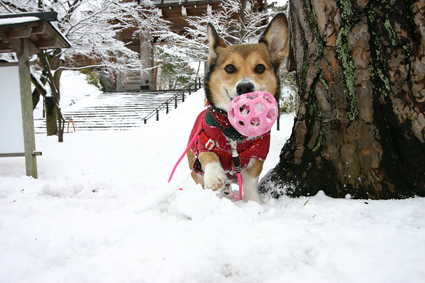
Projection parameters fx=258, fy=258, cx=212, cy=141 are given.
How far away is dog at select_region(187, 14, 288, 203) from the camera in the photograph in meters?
2.11

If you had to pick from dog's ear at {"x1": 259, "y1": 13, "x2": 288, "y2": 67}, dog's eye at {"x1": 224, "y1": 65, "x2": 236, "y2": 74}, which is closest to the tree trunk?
dog's ear at {"x1": 259, "y1": 13, "x2": 288, "y2": 67}

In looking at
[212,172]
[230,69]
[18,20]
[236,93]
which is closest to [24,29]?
[18,20]

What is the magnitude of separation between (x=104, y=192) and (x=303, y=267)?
2200 millimetres

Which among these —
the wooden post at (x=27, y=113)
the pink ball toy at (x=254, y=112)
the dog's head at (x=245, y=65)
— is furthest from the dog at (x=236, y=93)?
the wooden post at (x=27, y=113)

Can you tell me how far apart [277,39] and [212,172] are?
139 cm

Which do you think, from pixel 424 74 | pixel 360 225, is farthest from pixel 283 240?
pixel 424 74

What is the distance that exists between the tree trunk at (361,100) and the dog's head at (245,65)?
0.30 meters

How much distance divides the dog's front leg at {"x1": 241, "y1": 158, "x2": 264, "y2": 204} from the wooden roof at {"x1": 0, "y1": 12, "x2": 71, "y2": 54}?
4.44 m

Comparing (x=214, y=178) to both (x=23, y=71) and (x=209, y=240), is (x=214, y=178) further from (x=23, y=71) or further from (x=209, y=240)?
(x=23, y=71)

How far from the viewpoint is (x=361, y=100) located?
5.78 feet

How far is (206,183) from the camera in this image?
1.98 metres

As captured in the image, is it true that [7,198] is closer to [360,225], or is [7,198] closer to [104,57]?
[360,225]

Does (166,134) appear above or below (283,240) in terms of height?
below

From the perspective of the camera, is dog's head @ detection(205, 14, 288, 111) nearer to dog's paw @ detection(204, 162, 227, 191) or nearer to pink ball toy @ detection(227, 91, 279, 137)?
pink ball toy @ detection(227, 91, 279, 137)
